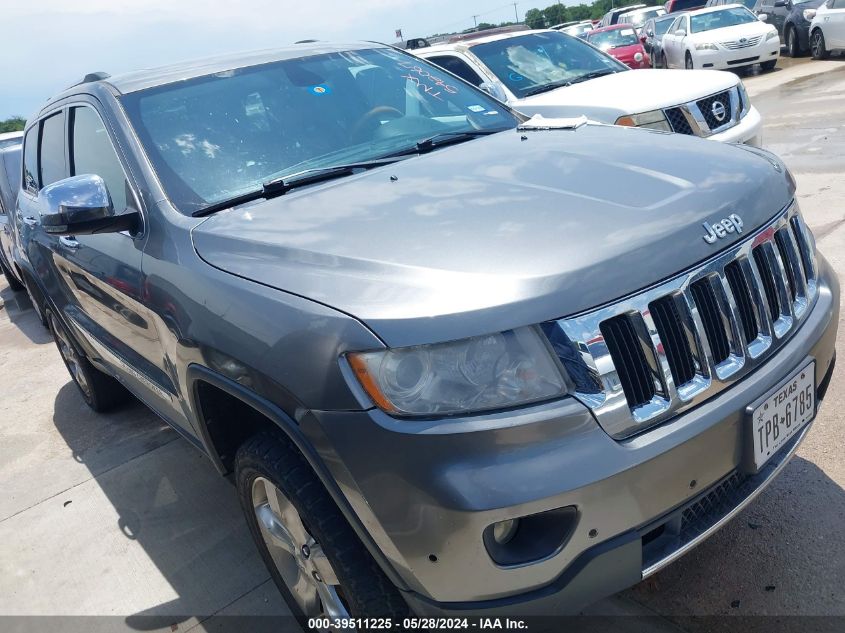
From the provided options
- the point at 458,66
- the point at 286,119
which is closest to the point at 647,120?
the point at 458,66

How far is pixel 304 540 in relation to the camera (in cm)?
221

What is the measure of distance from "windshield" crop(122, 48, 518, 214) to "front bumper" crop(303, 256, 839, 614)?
1.24 metres

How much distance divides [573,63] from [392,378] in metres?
6.24

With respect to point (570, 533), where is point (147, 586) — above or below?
below

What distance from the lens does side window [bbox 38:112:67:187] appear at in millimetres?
3764

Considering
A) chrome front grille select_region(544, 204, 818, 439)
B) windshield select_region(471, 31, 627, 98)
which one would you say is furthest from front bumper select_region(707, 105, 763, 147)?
chrome front grille select_region(544, 204, 818, 439)

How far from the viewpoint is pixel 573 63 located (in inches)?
287

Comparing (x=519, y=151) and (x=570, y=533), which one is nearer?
(x=570, y=533)

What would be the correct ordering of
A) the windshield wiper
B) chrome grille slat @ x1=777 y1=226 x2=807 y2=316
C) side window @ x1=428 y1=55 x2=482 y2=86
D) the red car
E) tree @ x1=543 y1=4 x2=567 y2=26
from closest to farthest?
chrome grille slat @ x1=777 y1=226 x2=807 y2=316 < the windshield wiper < side window @ x1=428 y1=55 x2=482 y2=86 < the red car < tree @ x1=543 y1=4 x2=567 y2=26

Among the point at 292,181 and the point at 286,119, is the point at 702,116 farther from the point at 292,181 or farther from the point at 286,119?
the point at 292,181

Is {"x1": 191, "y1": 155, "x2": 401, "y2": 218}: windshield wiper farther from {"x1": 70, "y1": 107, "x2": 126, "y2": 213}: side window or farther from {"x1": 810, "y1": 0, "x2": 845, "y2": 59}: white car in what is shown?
{"x1": 810, "y1": 0, "x2": 845, "y2": 59}: white car

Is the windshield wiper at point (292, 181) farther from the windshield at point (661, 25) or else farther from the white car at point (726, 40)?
the windshield at point (661, 25)

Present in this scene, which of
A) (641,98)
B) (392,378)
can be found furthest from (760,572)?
(641,98)

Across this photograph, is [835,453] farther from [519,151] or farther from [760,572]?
[519,151]
